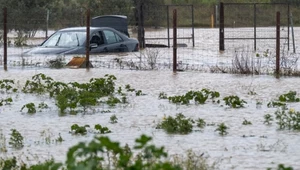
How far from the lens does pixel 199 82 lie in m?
23.4

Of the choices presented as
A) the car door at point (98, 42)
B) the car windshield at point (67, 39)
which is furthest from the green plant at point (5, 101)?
the car windshield at point (67, 39)

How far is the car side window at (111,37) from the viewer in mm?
31219

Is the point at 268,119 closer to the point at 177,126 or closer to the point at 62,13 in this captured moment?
the point at 177,126

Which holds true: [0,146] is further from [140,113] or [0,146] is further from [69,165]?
[69,165]

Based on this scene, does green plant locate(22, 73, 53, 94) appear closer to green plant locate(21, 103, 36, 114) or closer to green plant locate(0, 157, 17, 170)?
green plant locate(21, 103, 36, 114)

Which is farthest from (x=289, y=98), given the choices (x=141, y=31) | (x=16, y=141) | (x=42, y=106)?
(x=141, y=31)

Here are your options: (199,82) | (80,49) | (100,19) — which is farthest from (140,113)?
(100,19)

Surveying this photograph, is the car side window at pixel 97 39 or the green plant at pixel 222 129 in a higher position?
the car side window at pixel 97 39

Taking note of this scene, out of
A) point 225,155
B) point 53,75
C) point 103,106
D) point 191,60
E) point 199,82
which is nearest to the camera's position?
point 225,155

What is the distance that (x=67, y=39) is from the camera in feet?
101

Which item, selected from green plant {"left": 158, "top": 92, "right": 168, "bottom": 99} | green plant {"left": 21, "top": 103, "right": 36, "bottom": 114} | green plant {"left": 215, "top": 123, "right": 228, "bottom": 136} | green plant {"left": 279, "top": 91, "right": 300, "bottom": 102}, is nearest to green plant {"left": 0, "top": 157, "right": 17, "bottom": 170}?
green plant {"left": 215, "top": 123, "right": 228, "bottom": 136}

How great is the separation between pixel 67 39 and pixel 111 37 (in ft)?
4.94

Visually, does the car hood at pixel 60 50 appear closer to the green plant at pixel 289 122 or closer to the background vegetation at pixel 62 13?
the background vegetation at pixel 62 13

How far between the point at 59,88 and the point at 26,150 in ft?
25.6
